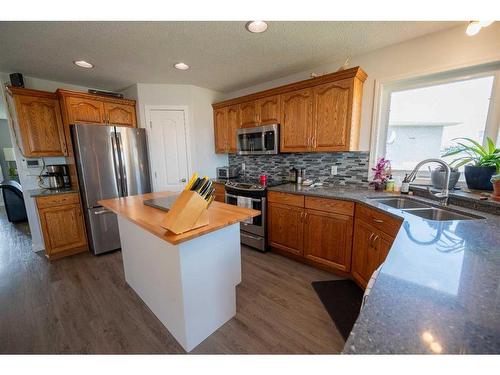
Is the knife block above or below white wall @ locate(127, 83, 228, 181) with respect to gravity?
below

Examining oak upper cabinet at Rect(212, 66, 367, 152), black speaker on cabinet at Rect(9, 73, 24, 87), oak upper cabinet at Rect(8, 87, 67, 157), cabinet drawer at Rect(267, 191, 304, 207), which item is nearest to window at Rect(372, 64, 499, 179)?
oak upper cabinet at Rect(212, 66, 367, 152)

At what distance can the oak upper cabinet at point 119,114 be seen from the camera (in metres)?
2.95

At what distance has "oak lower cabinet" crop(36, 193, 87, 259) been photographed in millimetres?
2592

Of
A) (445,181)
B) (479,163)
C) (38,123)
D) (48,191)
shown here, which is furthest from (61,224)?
(479,163)

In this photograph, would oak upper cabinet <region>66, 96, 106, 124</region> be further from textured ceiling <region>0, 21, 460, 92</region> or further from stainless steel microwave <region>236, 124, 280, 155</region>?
stainless steel microwave <region>236, 124, 280, 155</region>

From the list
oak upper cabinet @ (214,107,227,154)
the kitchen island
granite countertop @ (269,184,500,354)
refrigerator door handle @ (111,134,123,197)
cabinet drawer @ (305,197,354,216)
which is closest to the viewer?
granite countertop @ (269,184,500,354)

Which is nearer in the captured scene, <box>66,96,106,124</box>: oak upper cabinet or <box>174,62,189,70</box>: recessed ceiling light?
<box>174,62,189,70</box>: recessed ceiling light

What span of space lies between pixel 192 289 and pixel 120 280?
1346 millimetres

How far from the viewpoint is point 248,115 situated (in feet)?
9.96

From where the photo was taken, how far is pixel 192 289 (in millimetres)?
1373

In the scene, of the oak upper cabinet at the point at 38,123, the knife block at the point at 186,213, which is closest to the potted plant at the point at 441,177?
the knife block at the point at 186,213

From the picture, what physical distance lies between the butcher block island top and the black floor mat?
1093 mm

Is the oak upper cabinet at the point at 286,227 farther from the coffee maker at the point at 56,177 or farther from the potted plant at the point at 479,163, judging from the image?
the coffee maker at the point at 56,177
